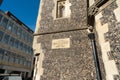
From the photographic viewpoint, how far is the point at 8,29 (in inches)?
931

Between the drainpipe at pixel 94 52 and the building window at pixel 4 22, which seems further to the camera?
the building window at pixel 4 22

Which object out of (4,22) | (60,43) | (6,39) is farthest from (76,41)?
(4,22)

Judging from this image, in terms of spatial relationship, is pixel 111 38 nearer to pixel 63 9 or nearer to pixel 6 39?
pixel 63 9

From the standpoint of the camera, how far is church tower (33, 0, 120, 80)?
415 centimetres

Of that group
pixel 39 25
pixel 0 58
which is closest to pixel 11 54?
pixel 0 58

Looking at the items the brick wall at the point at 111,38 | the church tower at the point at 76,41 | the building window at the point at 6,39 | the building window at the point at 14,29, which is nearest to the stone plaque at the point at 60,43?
the church tower at the point at 76,41

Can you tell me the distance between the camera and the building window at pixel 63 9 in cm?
663

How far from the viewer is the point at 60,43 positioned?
5848 millimetres

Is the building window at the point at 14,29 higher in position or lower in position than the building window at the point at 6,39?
higher

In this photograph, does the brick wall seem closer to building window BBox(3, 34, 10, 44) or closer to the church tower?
the church tower

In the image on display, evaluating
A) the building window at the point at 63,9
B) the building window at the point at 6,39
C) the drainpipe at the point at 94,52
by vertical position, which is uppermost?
the building window at the point at 6,39

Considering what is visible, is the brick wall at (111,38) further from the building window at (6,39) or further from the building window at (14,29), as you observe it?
the building window at (14,29)

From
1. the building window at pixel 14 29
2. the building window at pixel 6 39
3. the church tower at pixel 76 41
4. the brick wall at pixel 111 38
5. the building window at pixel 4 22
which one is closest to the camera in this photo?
the brick wall at pixel 111 38

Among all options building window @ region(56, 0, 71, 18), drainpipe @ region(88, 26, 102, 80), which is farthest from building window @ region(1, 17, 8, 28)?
drainpipe @ region(88, 26, 102, 80)
